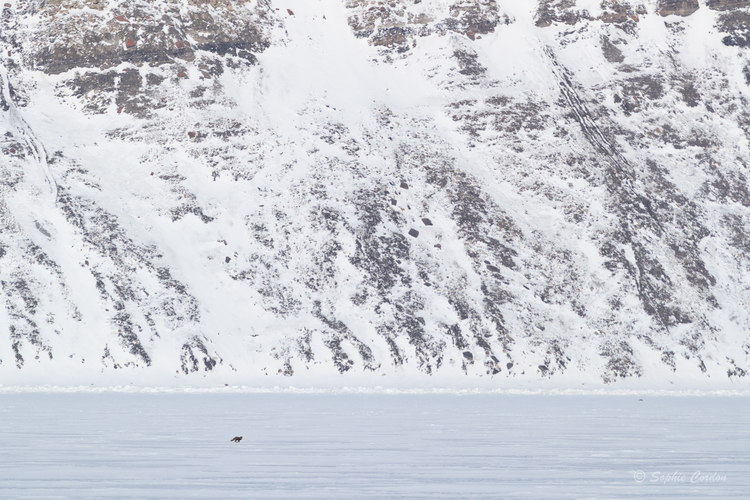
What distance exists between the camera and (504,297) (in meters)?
38.7

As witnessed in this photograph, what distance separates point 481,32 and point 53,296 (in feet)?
155

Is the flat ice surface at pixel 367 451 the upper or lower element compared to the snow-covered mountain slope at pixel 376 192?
upper

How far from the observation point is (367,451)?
13.9 metres

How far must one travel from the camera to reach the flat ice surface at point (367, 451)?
10.4 m

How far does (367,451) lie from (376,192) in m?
31.7

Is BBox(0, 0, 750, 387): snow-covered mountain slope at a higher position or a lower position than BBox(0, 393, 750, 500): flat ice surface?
lower

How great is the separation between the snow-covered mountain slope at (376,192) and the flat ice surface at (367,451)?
11519 millimetres

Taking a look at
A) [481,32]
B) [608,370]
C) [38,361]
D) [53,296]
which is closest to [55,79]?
[53,296]

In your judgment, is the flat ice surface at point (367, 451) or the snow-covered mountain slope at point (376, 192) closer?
the flat ice surface at point (367, 451)

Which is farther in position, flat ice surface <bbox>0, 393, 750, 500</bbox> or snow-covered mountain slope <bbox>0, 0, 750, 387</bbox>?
snow-covered mountain slope <bbox>0, 0, 750, 387</bbox>

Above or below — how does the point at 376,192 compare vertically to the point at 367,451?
below

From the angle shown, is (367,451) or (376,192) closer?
(367,451)

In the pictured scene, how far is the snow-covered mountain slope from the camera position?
3594 cm

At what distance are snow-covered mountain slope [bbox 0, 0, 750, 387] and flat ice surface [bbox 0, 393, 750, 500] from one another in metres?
11.5
